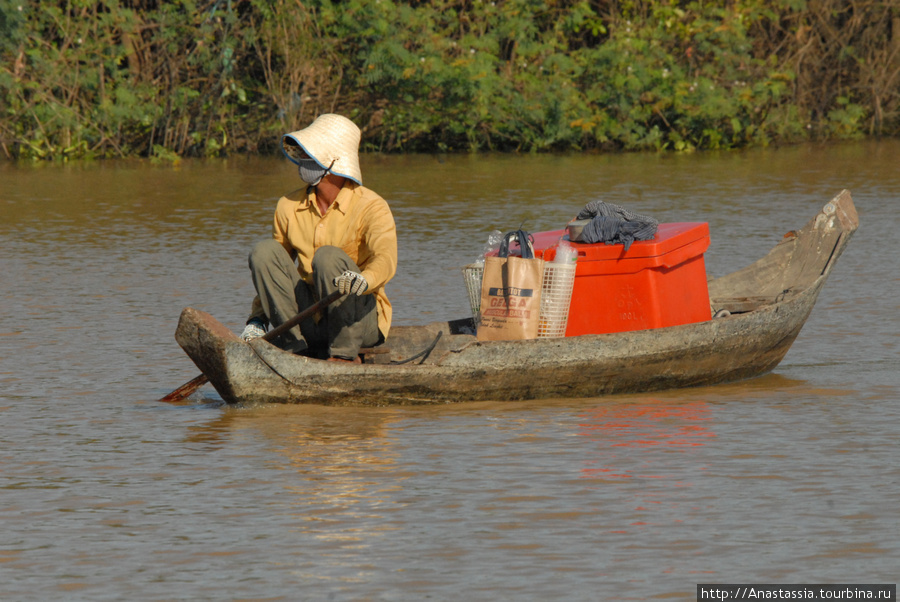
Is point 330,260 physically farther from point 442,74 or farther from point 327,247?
point 442,74

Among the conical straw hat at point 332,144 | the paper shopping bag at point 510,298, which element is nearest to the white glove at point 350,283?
the conical straw hat at point 332,144

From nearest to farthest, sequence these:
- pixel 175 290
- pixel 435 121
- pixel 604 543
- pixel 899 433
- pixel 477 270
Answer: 1. pixel 604 543
2. pixel 899 433
3. pixel 477 270
4. pixel 175 290
5. pixel 435 121

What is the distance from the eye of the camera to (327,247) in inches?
243

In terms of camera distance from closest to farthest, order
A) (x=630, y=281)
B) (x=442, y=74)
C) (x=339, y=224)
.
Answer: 1. (x=339, y=224)
2. (x=630, y=281)
3. (x=442, y=74)

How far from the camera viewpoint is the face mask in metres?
6.28

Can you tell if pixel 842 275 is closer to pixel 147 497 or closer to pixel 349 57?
pixel 147 497

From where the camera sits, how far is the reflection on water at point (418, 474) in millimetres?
4195

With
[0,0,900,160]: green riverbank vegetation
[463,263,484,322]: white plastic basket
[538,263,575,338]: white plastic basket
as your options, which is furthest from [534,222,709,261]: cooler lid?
[0,0,900,160]: green riverbank vegetation

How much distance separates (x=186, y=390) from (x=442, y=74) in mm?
13633

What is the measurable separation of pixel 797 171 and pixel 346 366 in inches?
483

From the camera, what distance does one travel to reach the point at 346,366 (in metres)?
6.12

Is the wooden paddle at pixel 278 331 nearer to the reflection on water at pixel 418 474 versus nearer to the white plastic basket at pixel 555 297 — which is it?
the reflection on water at pixel 418 474

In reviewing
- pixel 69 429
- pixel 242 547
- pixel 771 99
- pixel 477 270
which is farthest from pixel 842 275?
pixel 771 99

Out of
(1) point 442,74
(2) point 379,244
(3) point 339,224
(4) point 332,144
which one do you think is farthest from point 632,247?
(1) point 442,74
